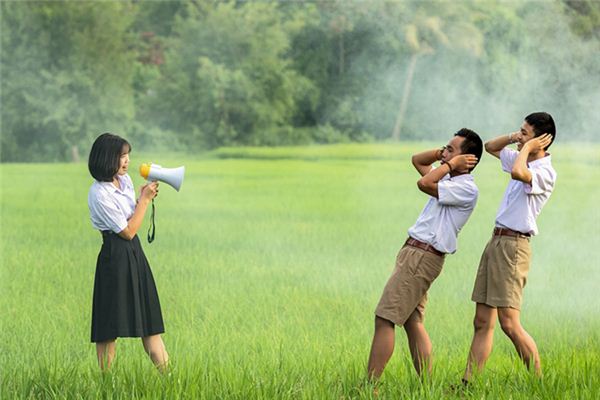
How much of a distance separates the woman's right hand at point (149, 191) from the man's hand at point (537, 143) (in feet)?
5.48

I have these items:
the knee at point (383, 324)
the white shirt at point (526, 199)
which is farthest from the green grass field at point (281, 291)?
the white shirt at point (526, 199)

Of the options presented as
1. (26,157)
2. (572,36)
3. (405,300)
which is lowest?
(26,157)

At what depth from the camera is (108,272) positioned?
18.6 ft

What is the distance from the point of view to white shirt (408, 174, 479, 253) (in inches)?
218

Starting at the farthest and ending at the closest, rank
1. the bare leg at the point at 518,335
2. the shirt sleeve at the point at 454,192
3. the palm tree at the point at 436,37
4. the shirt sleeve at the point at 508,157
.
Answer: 1. the palm tree at the point at 436,37
2. the shirt sleeve at the point at 508,157
3. the bare leg at the point at 518,335
4. the shirt sleeve at the point at 454,192

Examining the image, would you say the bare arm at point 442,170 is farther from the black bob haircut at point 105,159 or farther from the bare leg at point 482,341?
the black bob haircut at point 105,159

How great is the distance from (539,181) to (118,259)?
6.30 feet

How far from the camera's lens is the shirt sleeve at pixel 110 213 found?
5.64 m

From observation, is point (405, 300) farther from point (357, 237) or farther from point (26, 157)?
point (26, 157)

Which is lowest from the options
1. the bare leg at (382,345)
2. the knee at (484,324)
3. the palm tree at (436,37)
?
the bare leg at (382,345)

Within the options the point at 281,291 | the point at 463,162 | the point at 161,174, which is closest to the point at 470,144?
the point at 463,162

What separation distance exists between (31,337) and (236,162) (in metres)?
12.5

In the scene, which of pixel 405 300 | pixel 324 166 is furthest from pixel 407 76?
pixel 405 300

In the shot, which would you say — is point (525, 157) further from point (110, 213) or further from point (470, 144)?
point (110, 213)
